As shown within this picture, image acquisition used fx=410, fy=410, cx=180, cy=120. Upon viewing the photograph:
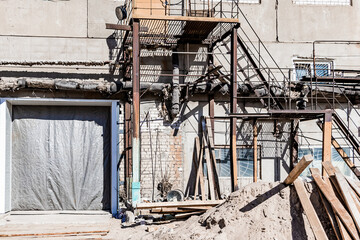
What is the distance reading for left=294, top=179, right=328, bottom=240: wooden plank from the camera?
6.92 m

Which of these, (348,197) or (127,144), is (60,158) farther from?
(348,197)

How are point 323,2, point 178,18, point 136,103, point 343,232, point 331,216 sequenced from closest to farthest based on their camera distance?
point 343,232 → point 331,216 → point 136,103 → point 178,18 → point 323,2

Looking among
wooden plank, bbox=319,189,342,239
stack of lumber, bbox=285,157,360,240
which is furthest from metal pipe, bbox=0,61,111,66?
wooden plank, bbox=319,189,342,239

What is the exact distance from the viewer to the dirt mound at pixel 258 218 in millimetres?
7414

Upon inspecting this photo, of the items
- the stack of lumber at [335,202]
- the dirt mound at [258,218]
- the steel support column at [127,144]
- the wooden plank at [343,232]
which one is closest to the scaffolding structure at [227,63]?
the steel support column at [127,144]

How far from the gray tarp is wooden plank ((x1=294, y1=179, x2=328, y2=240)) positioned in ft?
22.0

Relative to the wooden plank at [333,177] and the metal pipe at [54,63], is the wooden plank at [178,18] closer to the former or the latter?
the metal pipe at [54,63]

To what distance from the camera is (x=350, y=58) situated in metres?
13.1

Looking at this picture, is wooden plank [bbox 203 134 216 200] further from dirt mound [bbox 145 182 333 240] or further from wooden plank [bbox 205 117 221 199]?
dirt mound [bbox 145 182 333 240]

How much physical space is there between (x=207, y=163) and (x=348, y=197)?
4.96 m

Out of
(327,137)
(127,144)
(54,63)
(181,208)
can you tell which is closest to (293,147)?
(327,137)

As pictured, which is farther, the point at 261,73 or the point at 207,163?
the point at 261,73

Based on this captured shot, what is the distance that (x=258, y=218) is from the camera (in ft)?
25.3

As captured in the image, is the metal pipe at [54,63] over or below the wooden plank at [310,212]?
over
